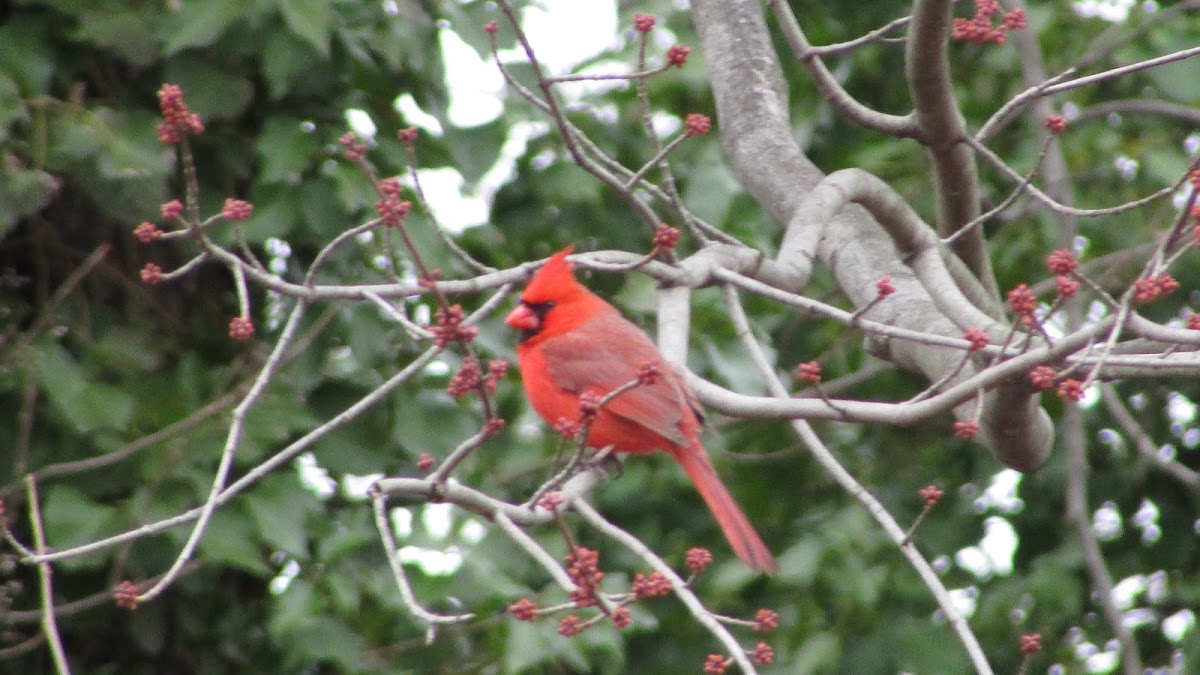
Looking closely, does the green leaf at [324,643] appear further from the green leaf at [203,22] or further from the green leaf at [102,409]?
the green leaf at [203,22]

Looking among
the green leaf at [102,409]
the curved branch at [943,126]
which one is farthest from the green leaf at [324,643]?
the curved branch at [943,126]

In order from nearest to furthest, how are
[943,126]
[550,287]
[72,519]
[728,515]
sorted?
[943,126]
[728,515]
[72,519]
[550,287]

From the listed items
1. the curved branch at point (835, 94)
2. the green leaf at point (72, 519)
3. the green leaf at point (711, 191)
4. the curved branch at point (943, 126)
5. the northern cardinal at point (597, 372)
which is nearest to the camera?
the curved branch at point (943, 126)

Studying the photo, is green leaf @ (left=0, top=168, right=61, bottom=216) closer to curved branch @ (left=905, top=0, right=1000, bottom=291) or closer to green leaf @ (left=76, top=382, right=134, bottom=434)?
green leaf @ (left=76, top=382, right=134, bottom=434)

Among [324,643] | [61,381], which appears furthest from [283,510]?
[61,381]

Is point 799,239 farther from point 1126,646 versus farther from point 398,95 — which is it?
point 1126,646

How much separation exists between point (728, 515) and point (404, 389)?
0.83 meters

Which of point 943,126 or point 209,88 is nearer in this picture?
point 943,126

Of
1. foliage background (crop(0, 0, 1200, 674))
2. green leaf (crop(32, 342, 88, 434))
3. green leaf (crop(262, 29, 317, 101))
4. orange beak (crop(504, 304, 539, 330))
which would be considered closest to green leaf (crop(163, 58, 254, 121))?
foliage background (crop(0, 0, 1200, 674))

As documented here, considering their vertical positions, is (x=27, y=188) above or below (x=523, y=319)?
above

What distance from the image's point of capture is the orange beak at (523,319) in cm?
353

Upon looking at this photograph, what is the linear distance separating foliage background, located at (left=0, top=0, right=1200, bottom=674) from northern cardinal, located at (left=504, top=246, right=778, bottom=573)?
14 centimetres

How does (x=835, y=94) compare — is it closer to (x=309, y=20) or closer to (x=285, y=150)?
(x=309, y=20)

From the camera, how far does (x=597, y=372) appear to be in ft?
11.2
